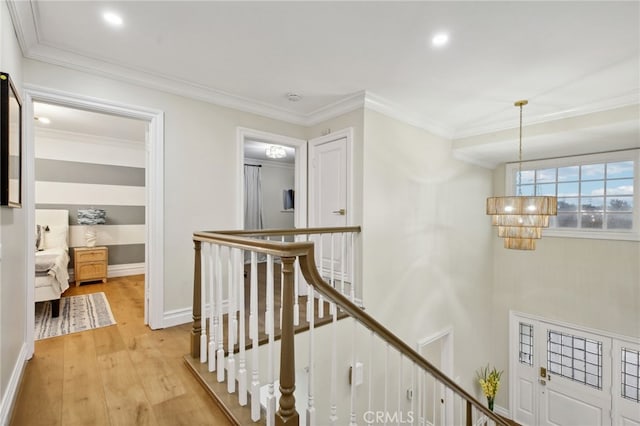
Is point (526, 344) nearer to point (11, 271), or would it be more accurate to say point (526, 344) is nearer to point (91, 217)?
point (11, 271)

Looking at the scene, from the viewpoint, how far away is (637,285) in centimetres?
430

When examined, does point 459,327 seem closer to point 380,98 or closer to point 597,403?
point 597,403

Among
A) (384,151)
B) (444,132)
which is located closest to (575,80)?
(444,132)

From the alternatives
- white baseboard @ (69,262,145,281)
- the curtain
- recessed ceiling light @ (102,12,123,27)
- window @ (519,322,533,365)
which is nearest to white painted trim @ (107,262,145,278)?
white baseboard @ (69,262,145,281)

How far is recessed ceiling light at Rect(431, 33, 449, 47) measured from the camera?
2201mm

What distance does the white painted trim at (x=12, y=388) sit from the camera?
1.52m

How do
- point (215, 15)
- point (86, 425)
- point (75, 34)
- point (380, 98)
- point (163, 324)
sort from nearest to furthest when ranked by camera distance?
point (86, 425) → point (215, 15) → point (75, 34) → point (163, 324) → point (380, 98)

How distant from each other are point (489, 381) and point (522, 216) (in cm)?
378

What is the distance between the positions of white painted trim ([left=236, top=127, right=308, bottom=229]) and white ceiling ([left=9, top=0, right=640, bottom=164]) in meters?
0.32

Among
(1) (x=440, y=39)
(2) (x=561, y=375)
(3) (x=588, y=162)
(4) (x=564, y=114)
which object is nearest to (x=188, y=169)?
(1) (x=440, y=39)

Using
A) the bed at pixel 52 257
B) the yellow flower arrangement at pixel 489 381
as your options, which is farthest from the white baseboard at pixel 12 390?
the yellow flower arrangement at pixel 489 381

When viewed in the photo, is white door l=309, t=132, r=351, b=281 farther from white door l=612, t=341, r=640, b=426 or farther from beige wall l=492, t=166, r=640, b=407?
white door l=612, t=341, r=640, b=426

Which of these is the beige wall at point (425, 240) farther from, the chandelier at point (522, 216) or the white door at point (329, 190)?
the chandelier at point (522, 216)

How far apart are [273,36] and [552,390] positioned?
6.83 m
